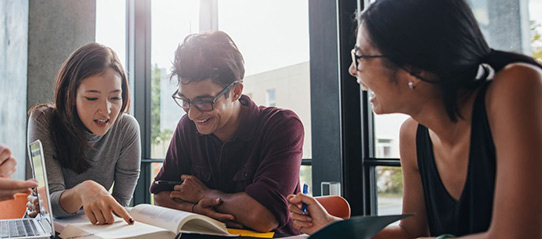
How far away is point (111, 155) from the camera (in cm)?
209

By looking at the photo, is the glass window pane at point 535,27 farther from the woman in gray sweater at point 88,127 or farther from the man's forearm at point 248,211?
the woman in gray sweater at point 88,127

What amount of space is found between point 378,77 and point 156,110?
3735mm

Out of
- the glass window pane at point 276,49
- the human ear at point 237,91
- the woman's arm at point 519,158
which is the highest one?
the glass window pane at point 276,49

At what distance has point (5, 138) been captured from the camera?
3.11 metres

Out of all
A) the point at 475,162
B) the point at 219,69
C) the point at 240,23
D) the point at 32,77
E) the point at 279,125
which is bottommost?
the point at 475,162

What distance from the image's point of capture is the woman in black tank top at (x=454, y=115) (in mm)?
849

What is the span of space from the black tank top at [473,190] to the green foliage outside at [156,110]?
11.9 ft

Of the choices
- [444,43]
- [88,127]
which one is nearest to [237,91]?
[88,127]

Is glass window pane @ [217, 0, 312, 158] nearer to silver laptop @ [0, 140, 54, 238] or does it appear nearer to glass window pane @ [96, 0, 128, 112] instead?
glass window pane @ [96, 0, 128, 112]

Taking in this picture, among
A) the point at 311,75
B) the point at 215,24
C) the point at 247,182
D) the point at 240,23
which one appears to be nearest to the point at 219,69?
the point at 247,182

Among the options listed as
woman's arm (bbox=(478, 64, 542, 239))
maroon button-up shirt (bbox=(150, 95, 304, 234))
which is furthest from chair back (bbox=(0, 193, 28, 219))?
woman's arm (bbox=(478, 64, 542, 239))

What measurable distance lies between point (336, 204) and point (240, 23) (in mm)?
2562

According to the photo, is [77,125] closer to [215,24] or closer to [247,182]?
[247,182]

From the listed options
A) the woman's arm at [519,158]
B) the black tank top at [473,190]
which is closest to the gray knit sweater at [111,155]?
the black tank top at [473,190]
